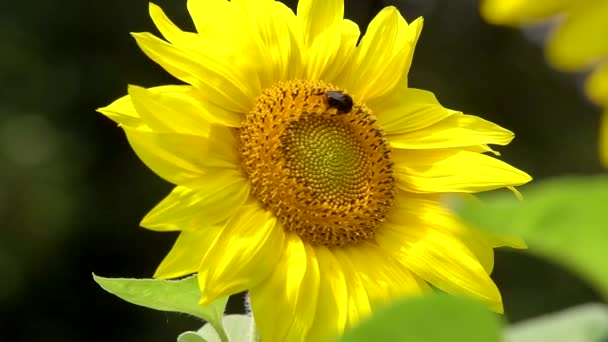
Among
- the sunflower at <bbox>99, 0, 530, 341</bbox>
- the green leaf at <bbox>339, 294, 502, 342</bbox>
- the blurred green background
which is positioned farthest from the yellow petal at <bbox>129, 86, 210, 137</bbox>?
the blurred green background

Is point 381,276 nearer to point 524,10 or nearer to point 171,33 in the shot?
point 171,33

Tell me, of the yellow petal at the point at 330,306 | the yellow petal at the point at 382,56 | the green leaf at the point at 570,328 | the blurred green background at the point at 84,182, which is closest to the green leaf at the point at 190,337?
the yellow petal at the point at 330,306

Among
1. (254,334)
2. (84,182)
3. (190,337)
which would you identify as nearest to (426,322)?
(190,337)

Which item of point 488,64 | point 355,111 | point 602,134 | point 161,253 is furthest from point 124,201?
point 602,134

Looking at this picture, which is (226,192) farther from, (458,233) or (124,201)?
(124,201)

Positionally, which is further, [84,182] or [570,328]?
[84,182]

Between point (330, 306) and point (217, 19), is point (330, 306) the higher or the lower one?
the lower one

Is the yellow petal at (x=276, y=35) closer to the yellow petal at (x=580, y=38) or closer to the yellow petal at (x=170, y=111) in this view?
the yellow petal at (x=170, y=111)
